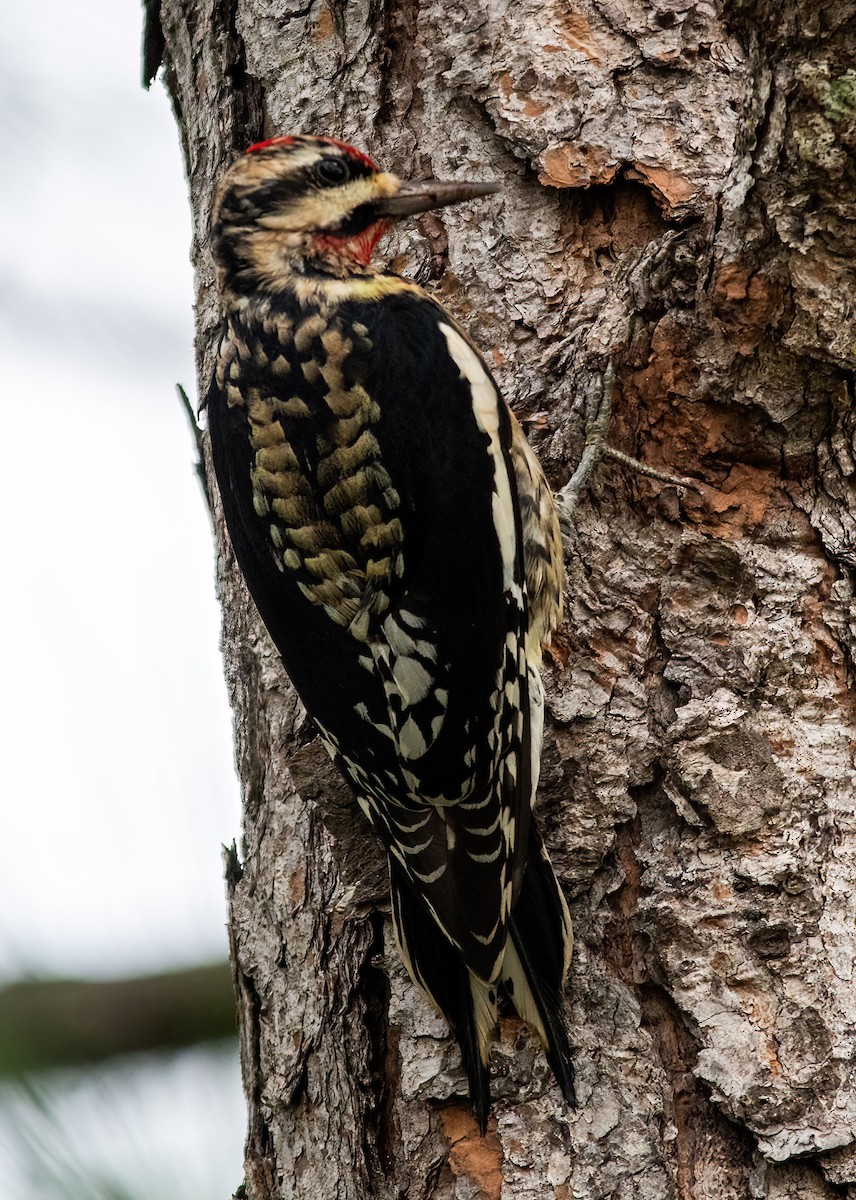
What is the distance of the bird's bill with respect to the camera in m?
2.13

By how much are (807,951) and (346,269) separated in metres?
1.39

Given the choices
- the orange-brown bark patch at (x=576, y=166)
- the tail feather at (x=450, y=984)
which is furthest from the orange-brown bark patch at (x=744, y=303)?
the tail feather at (x=450, y=984)

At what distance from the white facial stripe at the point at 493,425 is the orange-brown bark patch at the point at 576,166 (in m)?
0.32

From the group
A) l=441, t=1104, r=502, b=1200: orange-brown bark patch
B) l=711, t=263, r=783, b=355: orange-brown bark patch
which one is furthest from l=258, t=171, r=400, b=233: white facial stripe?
l=441, t=1104, r=502, b=1200: orange-brown bark patch

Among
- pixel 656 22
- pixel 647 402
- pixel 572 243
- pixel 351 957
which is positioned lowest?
pixel 351 957

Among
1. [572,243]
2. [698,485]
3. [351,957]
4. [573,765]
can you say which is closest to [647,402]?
[698,485]

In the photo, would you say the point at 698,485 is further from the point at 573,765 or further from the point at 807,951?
the point at 807,951

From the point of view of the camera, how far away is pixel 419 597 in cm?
207

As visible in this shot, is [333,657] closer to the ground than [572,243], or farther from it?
closer to the ground

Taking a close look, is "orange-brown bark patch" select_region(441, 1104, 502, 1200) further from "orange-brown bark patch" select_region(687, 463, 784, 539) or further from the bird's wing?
"orange-brown bark patch" select_region(687, 463, 784, 539)

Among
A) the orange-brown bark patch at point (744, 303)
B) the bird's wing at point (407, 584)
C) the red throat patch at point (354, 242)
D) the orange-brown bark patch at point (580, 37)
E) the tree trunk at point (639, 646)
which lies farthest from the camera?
the red throat patch at point (354, 242)

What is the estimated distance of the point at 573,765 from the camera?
80.4 inches

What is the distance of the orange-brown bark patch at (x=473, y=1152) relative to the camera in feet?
6.07

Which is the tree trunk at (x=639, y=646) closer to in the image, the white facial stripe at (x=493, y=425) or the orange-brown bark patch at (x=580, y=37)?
the orange-brown bark patch at (x=580, y=37)
